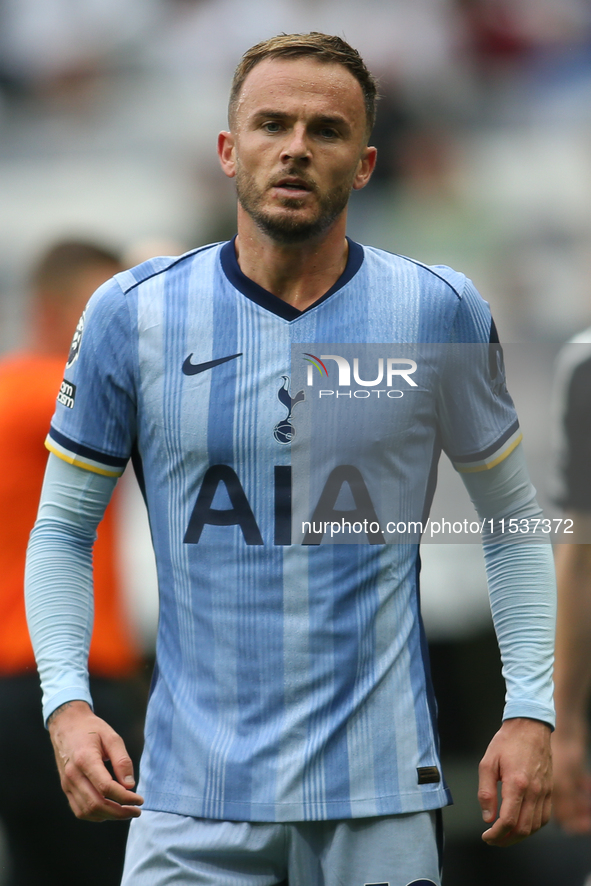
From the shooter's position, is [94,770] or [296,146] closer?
[94,770]

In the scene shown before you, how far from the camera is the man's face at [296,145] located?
4.18 feet

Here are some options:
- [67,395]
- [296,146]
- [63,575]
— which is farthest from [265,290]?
[63,575]

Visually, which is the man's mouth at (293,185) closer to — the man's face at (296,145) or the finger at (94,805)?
the man's face at (296,145)

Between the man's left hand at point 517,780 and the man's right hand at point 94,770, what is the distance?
42cm

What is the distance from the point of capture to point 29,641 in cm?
189

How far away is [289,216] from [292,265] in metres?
0.07

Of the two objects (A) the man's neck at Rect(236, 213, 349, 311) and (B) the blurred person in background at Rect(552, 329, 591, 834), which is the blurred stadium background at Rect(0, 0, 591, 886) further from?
(A) the man's neck at Rect(236, 213, 349, 311)

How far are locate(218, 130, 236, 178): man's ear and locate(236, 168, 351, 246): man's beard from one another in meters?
0.06

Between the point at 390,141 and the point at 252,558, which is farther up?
the point at 390,141

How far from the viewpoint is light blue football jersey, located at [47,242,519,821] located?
1.20m

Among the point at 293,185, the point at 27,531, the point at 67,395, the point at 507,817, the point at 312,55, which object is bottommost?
the point at 507,817

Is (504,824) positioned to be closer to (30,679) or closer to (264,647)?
(264,647)

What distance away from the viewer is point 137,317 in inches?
50.7

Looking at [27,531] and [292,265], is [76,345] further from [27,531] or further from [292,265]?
[27,531]
